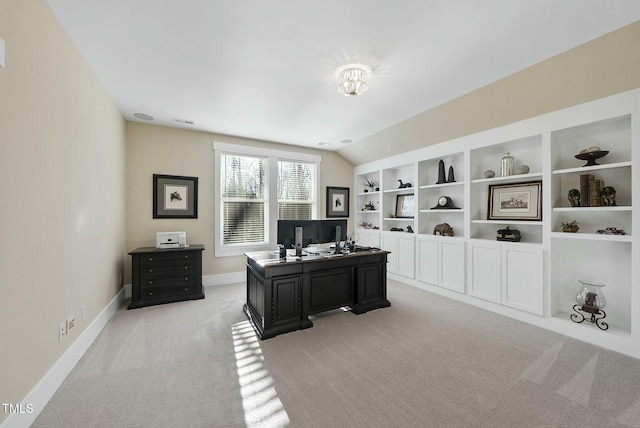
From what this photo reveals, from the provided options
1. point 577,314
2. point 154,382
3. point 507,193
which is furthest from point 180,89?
point 577,314

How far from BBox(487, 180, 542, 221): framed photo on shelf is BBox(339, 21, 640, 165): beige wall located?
2.94 feet

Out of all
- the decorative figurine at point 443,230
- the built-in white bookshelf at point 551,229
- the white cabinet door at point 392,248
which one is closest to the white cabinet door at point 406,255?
the white cabinet door at point 392,248

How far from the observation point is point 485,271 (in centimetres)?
360

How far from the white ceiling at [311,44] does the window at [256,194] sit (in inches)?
62.2

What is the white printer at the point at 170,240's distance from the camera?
154 inches

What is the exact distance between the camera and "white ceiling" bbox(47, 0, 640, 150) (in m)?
1.86

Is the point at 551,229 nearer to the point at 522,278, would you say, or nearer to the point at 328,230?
the point at 522,278

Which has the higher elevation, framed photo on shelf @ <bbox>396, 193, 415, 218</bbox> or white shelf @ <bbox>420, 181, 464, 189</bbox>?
white shelf @ <bbox>420, 181, 464, 189</bbox>

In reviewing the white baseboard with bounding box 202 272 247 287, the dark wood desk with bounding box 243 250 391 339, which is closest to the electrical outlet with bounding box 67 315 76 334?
the dark wood desk with bounding box 243 250 391 339

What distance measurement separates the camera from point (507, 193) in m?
3.59

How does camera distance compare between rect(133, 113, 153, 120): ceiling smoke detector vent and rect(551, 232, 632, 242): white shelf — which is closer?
rect(551, 232, 632, 242): white shelf

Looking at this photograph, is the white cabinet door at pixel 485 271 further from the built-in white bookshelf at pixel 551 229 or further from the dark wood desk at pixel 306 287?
the dark wood desk at pixel 306 287

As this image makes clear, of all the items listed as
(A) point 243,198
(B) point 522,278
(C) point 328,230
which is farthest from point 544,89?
(A) point 243,198

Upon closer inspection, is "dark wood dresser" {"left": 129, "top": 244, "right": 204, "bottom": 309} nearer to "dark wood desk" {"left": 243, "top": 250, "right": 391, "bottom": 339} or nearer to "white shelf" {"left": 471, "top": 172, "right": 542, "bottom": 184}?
"dark wood desk" {"left": 243, "top": 250, "right": 391, "bottom": 339}
